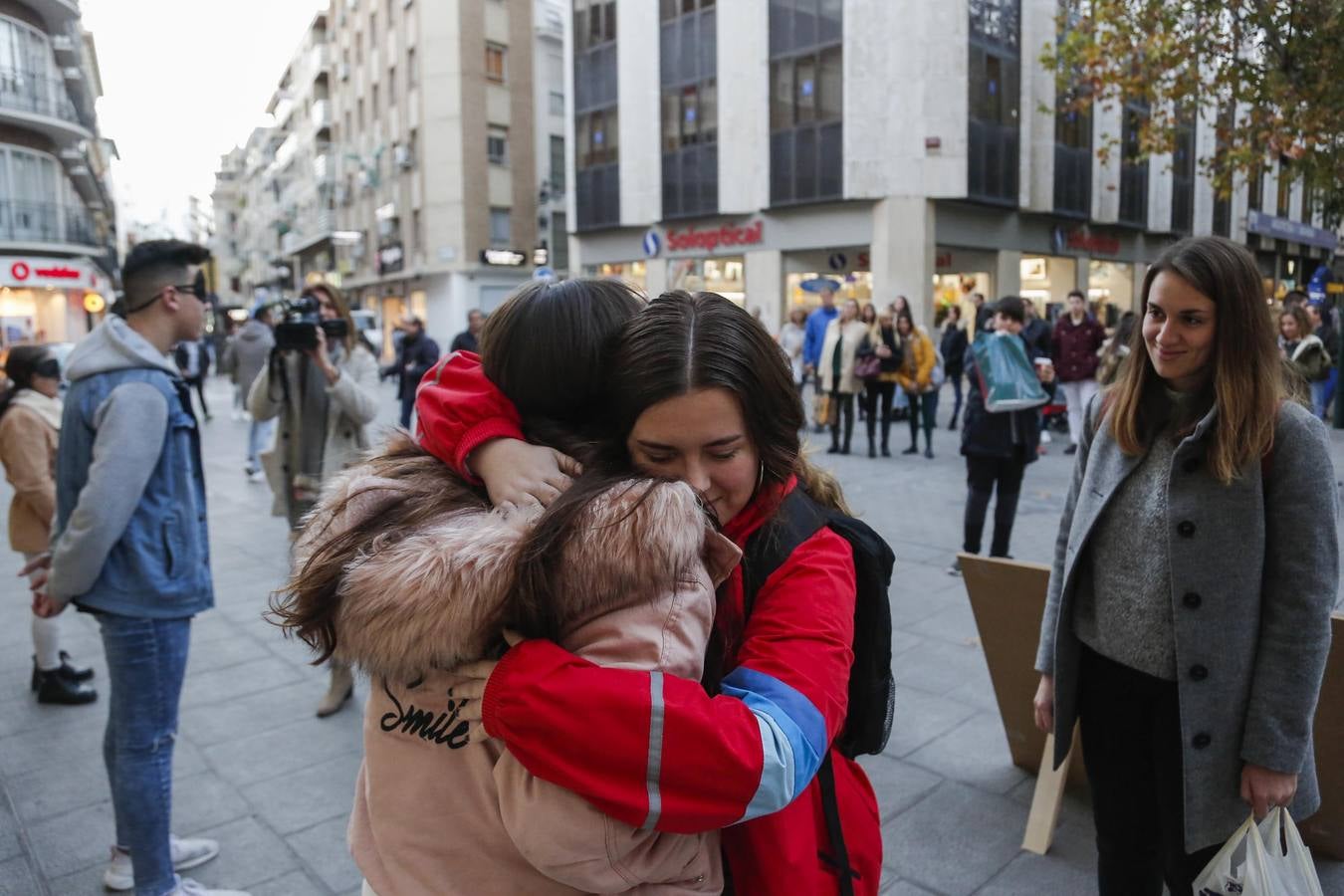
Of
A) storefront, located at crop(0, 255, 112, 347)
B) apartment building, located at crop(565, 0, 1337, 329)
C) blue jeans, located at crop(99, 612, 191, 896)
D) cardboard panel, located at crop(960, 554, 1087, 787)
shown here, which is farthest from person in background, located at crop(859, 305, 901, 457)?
storefront, located at crop(0, 255, 112, 347)

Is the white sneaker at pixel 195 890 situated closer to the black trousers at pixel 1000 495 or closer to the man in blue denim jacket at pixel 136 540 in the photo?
the man in blue denim jacket at pixel 136 540

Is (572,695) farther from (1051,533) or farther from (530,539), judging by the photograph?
(1051,533)

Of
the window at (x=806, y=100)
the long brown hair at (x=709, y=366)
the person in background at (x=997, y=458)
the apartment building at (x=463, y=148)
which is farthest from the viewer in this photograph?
the apartment building at (x=463, y=148)


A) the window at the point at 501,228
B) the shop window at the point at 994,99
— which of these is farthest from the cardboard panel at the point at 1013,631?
the window at the point at 501,228

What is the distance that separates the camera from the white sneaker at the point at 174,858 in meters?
3.06

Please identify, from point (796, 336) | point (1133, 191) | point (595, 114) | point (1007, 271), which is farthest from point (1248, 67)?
point (595, 114)

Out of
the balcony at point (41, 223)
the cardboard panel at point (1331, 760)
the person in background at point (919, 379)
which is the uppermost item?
the balcony at point (41, 223)

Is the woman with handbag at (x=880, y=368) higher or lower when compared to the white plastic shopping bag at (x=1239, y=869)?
higher

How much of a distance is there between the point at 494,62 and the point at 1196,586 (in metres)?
39.8

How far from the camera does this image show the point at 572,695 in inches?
42.1

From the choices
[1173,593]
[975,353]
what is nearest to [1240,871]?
[1173,593]

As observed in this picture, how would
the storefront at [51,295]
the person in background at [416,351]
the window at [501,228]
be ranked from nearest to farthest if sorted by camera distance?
the person in background at [416,351], the storefront at [51,295], the window at [501,228]

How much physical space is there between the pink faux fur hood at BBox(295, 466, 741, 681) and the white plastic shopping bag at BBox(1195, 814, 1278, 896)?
1588 mm

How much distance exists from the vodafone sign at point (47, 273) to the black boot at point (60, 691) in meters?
36.0
